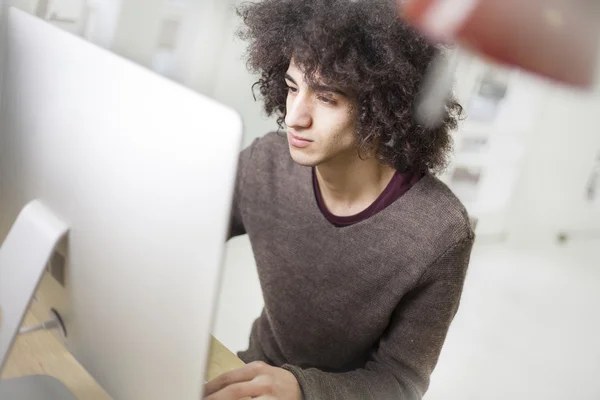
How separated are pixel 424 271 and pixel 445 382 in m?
0.52

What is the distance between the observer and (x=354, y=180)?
33.5 inches

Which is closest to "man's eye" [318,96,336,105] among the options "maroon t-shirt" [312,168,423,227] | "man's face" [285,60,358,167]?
"man's face" [285,60,358,167]

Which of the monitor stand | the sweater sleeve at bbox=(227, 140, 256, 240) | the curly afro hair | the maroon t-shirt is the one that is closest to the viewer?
the monitor stand

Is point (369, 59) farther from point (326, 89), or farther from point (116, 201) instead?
point (116, 201)

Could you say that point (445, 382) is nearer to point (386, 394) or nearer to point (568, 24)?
point (386, 394)

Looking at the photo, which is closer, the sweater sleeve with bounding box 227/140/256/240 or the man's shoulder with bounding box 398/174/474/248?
the man's shoulder with bounding box 398/174/474/248

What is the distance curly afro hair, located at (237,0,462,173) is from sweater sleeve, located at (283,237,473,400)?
0.13 meters

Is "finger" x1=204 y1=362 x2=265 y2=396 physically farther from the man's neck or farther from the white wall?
the white wall

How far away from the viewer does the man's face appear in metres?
0.75

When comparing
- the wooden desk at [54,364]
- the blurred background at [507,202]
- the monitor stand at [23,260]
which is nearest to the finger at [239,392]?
the wooden desk at [54,364]

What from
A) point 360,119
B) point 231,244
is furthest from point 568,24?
point 231,244

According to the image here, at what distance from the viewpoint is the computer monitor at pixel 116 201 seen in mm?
448

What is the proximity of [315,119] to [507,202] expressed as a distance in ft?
1.29

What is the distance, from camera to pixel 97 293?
1.94 ft
